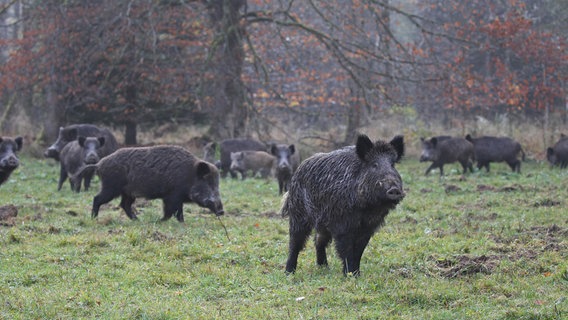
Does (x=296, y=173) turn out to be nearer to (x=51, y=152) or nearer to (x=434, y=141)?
(x=51, y=152)

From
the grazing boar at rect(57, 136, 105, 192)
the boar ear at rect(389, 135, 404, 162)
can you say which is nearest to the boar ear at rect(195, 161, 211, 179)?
the grazing boar at rect(57, 136, 105, 192)

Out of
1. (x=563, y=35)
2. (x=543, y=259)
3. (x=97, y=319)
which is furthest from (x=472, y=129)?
(x=97, y=319)

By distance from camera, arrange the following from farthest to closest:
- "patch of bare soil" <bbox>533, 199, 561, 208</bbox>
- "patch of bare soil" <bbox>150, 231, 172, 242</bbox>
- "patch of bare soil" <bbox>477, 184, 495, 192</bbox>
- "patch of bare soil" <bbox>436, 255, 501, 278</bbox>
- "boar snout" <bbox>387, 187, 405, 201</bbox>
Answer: "patch of bare soil" <bbox>477, 184, 495, 192</bbox> → "patch of bare soil" <bbox>533, 199, 561, 208</bbox> → "patch of bare soil" <bbox>150, 231, 172, 242</bbox> → "patch of bare soil" <bbox>436, 255, 501, 278</bbox> → "boar snout" <bbox>387, 187, 405, 201</bbox>

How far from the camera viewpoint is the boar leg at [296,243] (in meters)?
7.49

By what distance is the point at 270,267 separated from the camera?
782 cm

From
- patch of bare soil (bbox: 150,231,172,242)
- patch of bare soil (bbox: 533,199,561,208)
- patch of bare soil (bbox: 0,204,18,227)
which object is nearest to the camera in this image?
patch of bare soil (bbox: 150,231,172,242)

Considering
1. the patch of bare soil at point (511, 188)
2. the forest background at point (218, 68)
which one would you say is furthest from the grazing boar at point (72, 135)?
the patch of bare soil at point (511, 188)

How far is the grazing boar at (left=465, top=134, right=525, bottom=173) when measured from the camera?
1967 centimetres

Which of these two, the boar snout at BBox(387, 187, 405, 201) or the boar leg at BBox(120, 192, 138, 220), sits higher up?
the boar snout at BBox(387, 187, 405, 201)

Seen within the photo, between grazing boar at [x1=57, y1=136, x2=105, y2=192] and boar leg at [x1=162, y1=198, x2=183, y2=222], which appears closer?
boar leg at [x1=162, y1=198, x2=183, y2=222]

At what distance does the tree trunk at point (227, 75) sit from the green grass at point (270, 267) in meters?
8.45

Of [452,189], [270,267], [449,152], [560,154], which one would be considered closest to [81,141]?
[452,189]

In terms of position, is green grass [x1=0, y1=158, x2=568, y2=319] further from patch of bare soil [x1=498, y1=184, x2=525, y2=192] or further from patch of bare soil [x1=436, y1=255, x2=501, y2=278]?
patch of bare soil [x1=498, y1=184, x2=525, y2=192]

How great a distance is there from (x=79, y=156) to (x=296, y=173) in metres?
9.16
